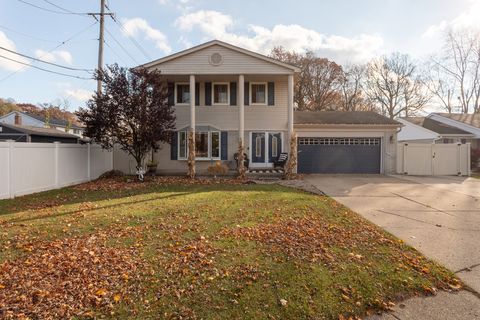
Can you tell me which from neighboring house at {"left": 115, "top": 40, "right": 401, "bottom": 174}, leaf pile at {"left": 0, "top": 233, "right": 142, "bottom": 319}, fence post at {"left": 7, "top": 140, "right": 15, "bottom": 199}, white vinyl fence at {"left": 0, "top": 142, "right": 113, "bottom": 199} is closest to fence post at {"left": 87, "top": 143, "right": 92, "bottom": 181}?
white vinyl fence at {"left": 0, "top": 142, "right": 113, "bottom": 199}

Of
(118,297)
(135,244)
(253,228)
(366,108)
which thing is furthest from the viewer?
(366,108)

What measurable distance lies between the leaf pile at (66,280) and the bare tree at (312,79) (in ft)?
105

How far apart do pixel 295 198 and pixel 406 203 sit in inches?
130

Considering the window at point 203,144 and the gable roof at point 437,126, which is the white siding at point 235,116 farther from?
the gable roof at point 437,126

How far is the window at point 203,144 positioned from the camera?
54.7 ft

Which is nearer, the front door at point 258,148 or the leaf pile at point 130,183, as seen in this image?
the leaf pile at point 130,183

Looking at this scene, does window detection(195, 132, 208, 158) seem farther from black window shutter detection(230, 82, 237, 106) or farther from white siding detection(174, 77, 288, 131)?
black window shutter detection(230, 82, 237, 106)

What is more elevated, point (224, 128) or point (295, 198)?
point (224, 128)

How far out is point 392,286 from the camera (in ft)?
12.1

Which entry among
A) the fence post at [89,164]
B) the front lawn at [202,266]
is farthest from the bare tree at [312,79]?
the front lawn at [202,266]

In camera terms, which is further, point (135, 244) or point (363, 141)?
point (363, 141)

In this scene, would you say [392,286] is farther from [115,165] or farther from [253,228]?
[115,165]

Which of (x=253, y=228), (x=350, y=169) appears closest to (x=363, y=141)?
(x=350, y=169)

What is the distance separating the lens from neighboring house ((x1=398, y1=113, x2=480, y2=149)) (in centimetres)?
2373
